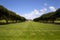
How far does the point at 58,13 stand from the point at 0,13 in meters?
30.9

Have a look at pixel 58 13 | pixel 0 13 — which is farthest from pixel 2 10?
pixel 58 13

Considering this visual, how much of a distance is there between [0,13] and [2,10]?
8.82 feet

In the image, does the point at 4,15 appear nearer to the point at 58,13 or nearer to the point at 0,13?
the point at 0,13

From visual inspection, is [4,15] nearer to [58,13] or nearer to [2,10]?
[2,10]

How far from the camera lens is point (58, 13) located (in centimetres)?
7950

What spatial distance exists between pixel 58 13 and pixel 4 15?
28.5 m

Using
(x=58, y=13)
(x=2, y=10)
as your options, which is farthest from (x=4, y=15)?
(x=58, y=13)

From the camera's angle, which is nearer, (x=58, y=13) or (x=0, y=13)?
(x=0, y=13)

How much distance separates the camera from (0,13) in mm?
67188

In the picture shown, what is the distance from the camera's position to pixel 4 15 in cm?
7119

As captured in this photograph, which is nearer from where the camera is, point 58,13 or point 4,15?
point 4,15

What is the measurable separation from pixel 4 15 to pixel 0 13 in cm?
422

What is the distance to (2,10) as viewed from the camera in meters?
69.4
